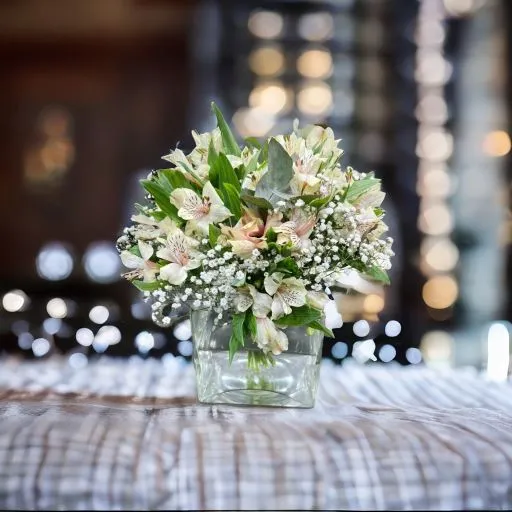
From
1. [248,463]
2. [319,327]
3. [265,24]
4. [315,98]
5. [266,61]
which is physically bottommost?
[248,463]

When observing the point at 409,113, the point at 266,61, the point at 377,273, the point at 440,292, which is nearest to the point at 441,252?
the point at 440,292

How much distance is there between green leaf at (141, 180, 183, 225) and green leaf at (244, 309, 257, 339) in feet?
0.43

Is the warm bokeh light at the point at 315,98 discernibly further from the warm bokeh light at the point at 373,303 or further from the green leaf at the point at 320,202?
the green leaf at the point at 320,202

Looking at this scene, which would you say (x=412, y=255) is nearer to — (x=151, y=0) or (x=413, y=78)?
(x=413, y=78)

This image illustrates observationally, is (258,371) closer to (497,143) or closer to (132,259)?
(132,259)

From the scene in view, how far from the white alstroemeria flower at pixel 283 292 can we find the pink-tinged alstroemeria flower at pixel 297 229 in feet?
0.13

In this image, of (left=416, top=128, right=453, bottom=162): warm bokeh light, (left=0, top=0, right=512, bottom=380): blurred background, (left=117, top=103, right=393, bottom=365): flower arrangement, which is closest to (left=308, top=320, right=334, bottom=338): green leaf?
(left=117, top=103, right=393, bottom=365): flower arrangement

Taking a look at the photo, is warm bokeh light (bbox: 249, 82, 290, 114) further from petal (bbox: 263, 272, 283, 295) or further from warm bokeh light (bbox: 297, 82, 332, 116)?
petal (bbox: 263, 272, 283, 295)

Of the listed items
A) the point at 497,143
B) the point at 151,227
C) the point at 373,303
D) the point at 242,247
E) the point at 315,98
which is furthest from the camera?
the point at 373,303

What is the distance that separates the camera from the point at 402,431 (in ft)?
2.87

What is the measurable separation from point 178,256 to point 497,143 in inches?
219

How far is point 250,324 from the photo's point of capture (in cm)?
100

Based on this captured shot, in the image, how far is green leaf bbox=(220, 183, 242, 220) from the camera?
39.2 inches

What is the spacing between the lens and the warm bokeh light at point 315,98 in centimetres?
631
